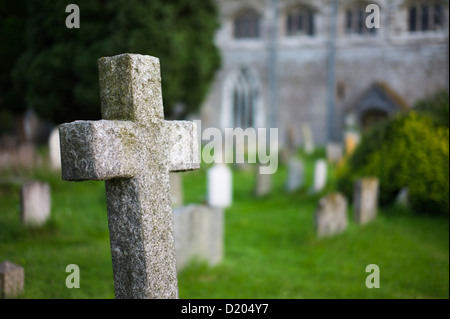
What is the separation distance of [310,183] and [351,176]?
3.93m

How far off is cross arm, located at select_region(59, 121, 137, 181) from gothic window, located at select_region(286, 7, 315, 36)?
71.4 ft

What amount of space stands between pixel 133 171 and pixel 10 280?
79.9 inches

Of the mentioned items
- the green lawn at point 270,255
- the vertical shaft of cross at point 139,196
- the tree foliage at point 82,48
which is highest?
the tree foliage at point 82,48

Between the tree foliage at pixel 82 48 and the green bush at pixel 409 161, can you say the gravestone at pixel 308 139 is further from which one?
the green bush at pixel 409 161

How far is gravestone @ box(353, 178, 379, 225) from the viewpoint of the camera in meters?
7.58

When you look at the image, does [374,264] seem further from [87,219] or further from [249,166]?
[249,166]

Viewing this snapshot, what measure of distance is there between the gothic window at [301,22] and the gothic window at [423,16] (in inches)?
173

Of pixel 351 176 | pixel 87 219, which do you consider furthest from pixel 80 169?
pixel 351 176

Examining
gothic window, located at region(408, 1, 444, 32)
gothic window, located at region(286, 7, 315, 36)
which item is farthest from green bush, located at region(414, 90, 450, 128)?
gothic window, located at region(286, 7, 315, 36)

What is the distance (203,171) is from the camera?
1472 cm

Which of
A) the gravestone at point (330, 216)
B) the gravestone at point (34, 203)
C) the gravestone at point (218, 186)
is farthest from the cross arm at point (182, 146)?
the gravestone at point (218, 186)

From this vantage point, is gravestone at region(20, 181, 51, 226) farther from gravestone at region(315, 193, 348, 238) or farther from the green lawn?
gravestone at region(315, 193, 348, 238)

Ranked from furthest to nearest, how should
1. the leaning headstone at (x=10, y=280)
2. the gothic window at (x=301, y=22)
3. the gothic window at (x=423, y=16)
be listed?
1. the gothic window at (x=301, y=22)
2. the gothic window at (x=423, y=16)
3. the leaning headstone at (x=10, y=280)

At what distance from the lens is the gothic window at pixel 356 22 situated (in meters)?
21.9
